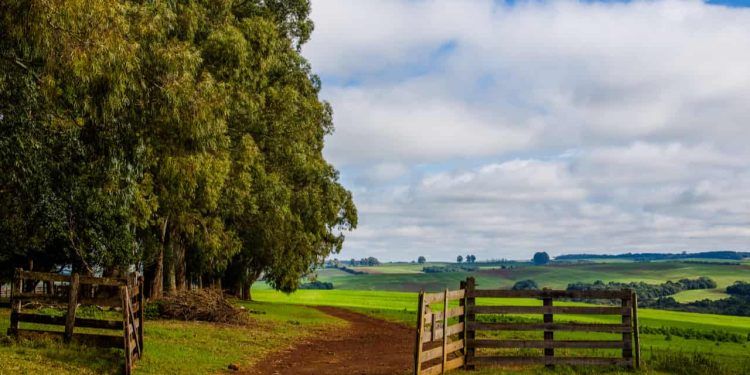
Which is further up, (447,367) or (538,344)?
(538,344)

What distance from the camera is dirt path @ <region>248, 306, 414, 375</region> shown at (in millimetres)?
17188

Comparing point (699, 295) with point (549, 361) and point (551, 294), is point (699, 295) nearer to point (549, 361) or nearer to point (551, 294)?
point (551, 294)

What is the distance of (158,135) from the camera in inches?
713

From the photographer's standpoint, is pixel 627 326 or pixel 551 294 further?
pixel 627 326

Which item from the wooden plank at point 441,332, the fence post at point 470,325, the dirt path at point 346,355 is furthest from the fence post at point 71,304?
the fence post at point 470,325

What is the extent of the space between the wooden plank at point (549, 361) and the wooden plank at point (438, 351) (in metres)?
0.65

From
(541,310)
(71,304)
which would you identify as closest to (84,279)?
(71,304)

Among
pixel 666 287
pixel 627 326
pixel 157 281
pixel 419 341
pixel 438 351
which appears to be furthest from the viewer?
pixel 666 287

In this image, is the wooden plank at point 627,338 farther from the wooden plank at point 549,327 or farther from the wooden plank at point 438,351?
the wooden plank at point 438,351

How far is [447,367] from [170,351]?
8.03 meters

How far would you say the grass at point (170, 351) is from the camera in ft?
45.7

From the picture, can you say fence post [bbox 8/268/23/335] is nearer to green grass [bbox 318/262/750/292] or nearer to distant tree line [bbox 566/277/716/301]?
distant tree line [bbox 566/277/716/301]

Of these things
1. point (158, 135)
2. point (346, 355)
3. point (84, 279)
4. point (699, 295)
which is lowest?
point (699, 295)

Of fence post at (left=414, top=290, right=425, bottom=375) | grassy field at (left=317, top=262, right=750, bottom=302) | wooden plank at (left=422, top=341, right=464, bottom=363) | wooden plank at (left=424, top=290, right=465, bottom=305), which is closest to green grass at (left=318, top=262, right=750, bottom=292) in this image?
grassy field at (left=317, top=262, right=750, bottom=302)
